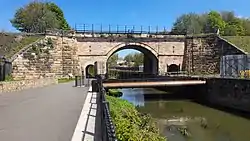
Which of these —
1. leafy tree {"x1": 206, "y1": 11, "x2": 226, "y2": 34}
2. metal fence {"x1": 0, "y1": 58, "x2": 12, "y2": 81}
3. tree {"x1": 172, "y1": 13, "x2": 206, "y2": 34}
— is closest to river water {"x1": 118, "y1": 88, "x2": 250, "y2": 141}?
metal fence {"x1": 0, "y1": 58, "x2": 12, "y2": 81}

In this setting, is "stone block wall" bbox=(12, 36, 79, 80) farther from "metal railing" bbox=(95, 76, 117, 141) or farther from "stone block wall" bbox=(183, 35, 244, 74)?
"metal railing" bbox=(95, 76, 117, 141)

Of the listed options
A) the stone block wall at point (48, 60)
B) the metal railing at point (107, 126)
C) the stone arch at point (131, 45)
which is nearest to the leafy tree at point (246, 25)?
the stone arch at point (131, 45)

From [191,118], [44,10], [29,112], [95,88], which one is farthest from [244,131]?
[44,10]

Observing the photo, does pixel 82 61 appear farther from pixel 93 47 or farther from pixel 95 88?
pixel 95 88

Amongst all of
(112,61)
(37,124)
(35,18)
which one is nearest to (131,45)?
(35,18)

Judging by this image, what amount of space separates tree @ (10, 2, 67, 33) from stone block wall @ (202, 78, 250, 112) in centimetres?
3423

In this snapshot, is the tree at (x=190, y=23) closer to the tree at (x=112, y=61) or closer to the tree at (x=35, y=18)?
the tree at (x=35, y=18)

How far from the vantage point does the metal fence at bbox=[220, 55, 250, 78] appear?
99.6ft

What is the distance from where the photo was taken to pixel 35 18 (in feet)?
197

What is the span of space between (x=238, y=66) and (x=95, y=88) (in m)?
16.5

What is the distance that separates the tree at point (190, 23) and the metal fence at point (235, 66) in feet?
97.7

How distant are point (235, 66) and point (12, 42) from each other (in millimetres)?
27350

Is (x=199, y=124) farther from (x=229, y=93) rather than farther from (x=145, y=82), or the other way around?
(x=145, y=82)

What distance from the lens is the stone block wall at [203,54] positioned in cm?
4756
